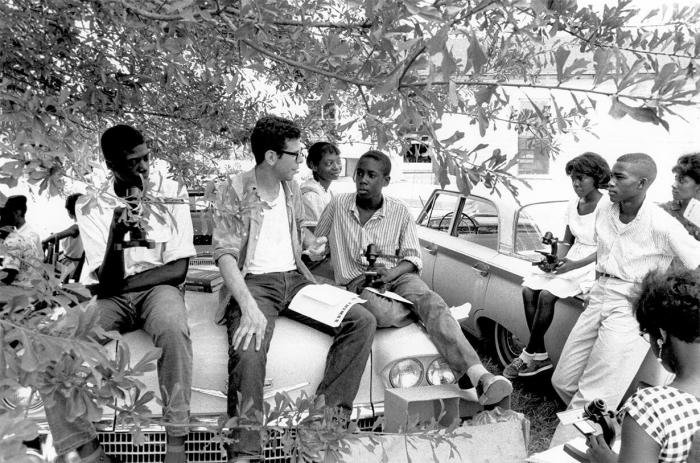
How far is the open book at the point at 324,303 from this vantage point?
12.1 ft

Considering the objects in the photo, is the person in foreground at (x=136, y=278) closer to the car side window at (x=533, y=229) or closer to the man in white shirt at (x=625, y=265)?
the man in white shirt at (x=625, y=265)

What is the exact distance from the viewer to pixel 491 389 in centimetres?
348

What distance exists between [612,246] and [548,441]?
1.46 m

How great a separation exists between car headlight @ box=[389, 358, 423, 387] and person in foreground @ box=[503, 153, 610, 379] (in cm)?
187

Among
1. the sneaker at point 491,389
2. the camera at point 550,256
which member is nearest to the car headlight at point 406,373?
the sneaker at point 491,389

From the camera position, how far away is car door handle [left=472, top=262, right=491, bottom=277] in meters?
6.15

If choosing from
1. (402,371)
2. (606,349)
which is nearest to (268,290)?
(402,371)

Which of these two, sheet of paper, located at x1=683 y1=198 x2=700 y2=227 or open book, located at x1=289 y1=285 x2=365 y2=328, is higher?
sheet of paper, located at x1=683 y1=198 x2=700 y2=227

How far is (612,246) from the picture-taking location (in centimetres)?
459

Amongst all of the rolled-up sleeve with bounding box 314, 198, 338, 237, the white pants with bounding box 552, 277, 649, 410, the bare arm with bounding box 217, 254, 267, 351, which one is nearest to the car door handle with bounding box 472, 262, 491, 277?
the white pants with bounding box 552, 277, 649, 410

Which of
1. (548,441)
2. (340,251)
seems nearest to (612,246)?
(548,441)

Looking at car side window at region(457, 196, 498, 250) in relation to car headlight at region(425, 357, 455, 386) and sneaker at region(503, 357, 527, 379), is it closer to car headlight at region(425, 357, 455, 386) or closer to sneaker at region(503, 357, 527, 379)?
sneaker at region(503, 357, 527, 379)

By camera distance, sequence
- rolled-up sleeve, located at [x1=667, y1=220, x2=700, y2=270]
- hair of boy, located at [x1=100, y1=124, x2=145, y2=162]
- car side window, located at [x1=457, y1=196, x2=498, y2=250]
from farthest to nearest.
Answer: car side window, located at [x1=457, y1=196, x2=498, y2=250], rolled-up sleeve, located at [x1=667, y1=220, x2=700, y2=270], hair of boy, located at [x1=100, y1=124, x2=145, y2=162]

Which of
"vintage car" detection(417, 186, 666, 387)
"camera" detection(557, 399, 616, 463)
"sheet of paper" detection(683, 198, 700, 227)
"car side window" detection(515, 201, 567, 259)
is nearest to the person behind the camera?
"camera" detection(557, 399, 616, 463)
